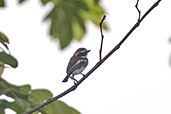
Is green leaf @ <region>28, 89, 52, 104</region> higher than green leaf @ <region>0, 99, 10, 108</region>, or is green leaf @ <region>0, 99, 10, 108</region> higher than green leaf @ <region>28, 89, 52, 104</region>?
green leaf @ <region>28, 89, 52, 104</region>

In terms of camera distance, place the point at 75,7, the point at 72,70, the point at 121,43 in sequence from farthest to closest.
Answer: the point at 75,7 → the point at 72,70 → the point at 121,43

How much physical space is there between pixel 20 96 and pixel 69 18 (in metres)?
2.58

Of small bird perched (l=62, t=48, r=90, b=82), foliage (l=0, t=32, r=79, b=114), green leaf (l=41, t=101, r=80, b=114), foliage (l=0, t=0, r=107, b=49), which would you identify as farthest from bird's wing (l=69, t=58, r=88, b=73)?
foliage (l=0, t=0, r=107, b=49)

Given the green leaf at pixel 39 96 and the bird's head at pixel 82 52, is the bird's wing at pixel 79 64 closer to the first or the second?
the bird's head at pixel 82 52

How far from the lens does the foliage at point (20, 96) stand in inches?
141

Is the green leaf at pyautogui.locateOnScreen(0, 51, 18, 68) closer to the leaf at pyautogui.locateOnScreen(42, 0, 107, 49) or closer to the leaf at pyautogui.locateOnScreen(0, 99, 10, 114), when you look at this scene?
the leaf at pyautogui.locateOnScreen(0, 99, 10, 114)

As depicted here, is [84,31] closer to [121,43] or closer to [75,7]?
[75,7]

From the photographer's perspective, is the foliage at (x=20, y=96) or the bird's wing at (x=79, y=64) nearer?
the bird's wing at (x=79, y=64)

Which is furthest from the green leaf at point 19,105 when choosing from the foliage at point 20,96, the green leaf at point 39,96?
the green leaf at point 39,96

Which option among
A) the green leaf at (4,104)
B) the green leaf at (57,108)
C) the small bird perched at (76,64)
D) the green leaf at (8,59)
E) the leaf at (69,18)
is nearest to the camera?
the small bird perched at (76,64)

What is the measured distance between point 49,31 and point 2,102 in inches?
115

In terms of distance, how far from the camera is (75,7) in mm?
5949

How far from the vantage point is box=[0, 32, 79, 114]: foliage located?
3.57m

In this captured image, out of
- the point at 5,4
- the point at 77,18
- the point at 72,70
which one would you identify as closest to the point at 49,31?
the point at 77,18
